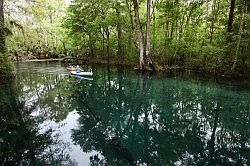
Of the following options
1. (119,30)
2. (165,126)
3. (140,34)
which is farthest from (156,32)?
(165,126)

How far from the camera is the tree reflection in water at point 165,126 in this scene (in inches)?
201

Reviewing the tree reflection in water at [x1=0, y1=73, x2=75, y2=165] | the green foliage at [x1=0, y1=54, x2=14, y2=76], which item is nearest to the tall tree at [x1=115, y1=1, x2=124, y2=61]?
the green foliage at [x1=0, y1=54, x2=14, y2=76]

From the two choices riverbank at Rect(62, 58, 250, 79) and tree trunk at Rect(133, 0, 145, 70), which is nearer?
riverbank at Rect(62, 58, 250, 79)

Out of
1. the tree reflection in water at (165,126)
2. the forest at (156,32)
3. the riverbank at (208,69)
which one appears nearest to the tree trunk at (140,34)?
the forest at (156,32)

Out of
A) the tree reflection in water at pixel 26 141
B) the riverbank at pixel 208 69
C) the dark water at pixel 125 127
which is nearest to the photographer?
the tree reflection in water at pixel 26 141

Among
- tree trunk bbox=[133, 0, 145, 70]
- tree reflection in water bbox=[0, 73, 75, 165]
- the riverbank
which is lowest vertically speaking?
tree reflection in water bbox=[0, 73, 75, 165]

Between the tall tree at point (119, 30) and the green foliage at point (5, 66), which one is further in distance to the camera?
the tall tree at point (119, 30)

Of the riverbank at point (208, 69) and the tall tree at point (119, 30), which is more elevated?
the tall tree at point (119, 30)

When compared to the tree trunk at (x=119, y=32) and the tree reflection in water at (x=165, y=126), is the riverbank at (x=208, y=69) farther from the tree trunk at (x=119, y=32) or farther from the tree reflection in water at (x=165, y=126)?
the tree reflection in water at (x=165, y=126)

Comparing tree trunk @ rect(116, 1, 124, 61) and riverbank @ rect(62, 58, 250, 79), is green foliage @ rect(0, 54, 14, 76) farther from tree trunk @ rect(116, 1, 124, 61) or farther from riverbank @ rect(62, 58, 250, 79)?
tree trunk @ rect(116, 1, 124, 61)

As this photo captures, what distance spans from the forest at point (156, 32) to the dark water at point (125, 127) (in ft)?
15.6

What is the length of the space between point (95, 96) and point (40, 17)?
22.4 feet

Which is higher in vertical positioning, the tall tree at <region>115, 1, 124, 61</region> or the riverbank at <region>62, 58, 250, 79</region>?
the tall tree at <region>115, 1, 124, 61</region>

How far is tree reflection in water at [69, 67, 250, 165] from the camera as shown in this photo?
5.12 m
